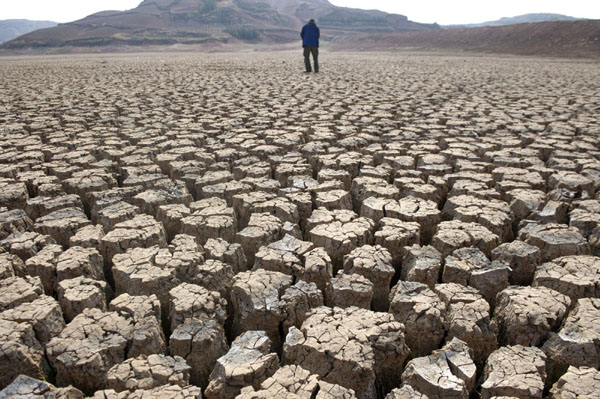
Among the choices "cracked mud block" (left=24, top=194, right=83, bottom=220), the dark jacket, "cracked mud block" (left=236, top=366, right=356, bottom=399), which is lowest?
"cracked mud block" (left=236, top=366, right=356, bottom=399)

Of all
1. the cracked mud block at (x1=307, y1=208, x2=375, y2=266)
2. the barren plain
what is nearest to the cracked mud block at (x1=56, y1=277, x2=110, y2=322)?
the barren plain

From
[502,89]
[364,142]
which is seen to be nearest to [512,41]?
[502,89]

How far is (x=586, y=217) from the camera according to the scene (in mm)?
2402

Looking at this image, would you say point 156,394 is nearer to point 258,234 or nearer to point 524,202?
point 258,234

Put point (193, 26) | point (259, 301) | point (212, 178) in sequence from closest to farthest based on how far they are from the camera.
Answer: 1. point (259, 301)
2. point (212, 178)
3. point (193, 26)

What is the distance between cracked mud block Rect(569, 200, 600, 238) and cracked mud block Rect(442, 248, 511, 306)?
2.38ft

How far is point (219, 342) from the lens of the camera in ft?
5.16

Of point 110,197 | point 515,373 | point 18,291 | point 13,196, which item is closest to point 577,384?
point 515,373

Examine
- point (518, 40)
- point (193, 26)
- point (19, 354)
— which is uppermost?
point (193, 26)

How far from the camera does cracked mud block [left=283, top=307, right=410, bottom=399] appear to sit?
1436mm

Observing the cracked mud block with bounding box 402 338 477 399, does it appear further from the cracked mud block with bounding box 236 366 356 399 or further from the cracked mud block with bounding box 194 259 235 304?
the cracked mud block with bounding box 194 259 235 304

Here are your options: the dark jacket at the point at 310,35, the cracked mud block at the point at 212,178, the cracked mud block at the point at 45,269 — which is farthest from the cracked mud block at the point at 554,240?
the dark jacket at the point at 310,35

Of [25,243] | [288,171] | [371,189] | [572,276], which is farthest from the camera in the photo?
[288,171]

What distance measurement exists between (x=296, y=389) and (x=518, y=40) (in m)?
30.5
